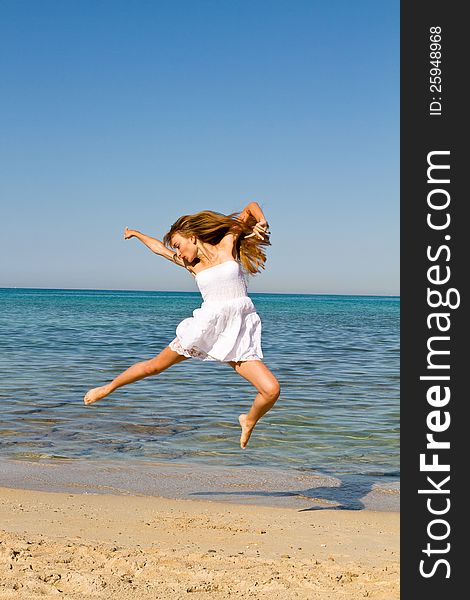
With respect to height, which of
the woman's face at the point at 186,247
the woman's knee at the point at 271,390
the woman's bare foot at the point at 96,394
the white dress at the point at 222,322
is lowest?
the woman's bare foot at the point at 96,394

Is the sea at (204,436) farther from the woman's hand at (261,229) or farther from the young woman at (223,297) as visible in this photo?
the woman's hand at (261,229)

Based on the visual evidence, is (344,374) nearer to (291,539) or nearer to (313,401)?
(313,401)

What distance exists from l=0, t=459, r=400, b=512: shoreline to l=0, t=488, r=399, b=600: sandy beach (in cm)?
31

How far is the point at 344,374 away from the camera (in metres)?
18.0

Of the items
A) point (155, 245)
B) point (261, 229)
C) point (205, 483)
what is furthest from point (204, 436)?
point (261, 229)

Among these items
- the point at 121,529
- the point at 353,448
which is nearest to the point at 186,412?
the point at 353,448

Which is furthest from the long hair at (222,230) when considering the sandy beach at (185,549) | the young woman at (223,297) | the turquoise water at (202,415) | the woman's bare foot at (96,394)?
the turquoise water at (202,415)

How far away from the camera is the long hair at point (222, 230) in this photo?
668cm

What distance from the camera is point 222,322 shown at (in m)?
6.64

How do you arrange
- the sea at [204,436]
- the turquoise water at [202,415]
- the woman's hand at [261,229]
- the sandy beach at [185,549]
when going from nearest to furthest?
the sandy beach at [185,549], the woman's hand at [261,229], the sea at [204,436], the turquoise water at [202,415]

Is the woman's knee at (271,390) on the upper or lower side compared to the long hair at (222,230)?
lower

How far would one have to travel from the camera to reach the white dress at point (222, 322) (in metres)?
6.59

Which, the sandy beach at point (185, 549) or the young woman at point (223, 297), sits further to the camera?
the young woman at point (223, 297)

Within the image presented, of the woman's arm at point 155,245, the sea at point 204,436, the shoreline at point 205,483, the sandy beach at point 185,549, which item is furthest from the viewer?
the sea at point 204,436
